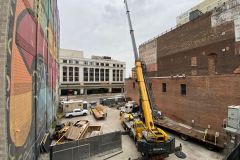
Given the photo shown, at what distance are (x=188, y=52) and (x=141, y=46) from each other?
46.8ft

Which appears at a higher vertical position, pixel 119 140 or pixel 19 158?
pixel 19 158

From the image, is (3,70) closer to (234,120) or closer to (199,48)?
(234,120)

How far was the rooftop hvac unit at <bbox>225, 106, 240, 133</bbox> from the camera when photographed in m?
10.8

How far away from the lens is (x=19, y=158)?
20.9ft

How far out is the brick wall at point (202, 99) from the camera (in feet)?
44.1

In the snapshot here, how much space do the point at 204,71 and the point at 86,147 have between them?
1572 cm

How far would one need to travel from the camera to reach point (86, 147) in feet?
36.4

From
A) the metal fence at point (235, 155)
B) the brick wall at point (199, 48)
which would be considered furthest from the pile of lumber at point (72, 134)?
the brick wall at point (199, 48)

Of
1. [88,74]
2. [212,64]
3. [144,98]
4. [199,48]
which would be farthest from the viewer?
[88,74]

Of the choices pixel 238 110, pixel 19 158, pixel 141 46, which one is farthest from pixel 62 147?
pixel 141 46

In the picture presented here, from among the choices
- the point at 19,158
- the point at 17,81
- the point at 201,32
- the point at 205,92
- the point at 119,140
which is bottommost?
the point at 119,140

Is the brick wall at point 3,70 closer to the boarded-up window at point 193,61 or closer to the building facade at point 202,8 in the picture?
the boarded-up window at point 193,61

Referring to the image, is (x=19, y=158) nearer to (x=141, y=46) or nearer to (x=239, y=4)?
(x=239, y=4)

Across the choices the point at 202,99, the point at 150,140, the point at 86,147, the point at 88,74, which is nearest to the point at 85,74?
the point at 88,74
